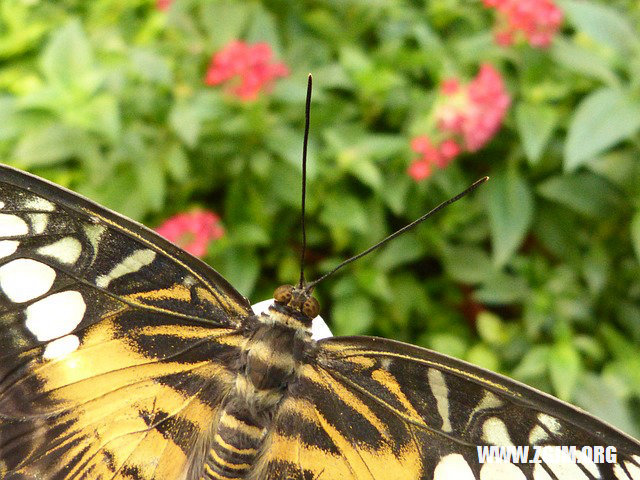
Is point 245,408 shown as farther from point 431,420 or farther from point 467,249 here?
point 467,249

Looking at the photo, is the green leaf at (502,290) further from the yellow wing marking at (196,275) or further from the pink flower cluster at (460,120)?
the yellow wing marking at (196,275)

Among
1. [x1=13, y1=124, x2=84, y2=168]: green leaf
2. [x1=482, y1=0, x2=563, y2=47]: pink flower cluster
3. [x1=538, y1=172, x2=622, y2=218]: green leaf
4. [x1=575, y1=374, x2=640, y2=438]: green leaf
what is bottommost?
[x1=575, y1=374, x2=640, y2=438]: green leaf

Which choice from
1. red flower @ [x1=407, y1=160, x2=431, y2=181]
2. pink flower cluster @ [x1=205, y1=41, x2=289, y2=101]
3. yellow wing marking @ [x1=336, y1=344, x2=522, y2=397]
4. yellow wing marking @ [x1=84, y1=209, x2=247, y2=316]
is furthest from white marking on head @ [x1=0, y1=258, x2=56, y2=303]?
red flower @ [x1=407, y1=160, x2=431, y2=181]

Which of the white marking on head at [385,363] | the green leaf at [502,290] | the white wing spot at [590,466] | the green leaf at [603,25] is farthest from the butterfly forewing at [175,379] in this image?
the green leaf at [603,25]

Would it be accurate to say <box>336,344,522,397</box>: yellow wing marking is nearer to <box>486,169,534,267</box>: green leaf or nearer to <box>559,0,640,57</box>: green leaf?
<box>486,169,534,267</box>: green leaf

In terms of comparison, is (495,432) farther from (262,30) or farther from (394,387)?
(262,30)

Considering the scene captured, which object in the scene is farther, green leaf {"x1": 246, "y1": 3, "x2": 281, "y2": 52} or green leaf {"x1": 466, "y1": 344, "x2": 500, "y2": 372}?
green leaf {"x1": 246, "y1": 3, "x2": 281, "y2": 52}

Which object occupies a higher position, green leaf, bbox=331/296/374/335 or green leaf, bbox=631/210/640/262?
green leaf, bbox=631/210/640/262
